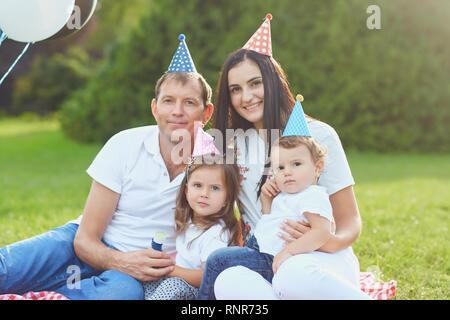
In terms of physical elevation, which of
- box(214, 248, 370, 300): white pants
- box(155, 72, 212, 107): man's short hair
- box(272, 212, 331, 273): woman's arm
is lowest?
box(214, 248, 370, 300): white pants

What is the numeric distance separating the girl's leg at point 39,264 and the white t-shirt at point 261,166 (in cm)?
96

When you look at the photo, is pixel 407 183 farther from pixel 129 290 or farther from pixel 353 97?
pixel 129 290

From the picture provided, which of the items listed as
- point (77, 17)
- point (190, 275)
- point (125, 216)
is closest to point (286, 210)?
point (190, 275)

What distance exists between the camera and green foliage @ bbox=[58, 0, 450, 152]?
10375 millimetres

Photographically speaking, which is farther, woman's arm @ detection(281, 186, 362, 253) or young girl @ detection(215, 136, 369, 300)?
woman's arm @ detection(281, 186, 362, 253)

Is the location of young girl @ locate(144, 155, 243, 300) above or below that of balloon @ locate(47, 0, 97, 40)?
→ below

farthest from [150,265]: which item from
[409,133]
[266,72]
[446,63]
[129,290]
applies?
[446,63]

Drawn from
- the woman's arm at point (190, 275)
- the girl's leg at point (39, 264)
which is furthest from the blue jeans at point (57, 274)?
the woman's arm at point (190, 275)

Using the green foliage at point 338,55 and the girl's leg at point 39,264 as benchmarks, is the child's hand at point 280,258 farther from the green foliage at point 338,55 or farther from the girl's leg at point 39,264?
the green foliage at point 338,55

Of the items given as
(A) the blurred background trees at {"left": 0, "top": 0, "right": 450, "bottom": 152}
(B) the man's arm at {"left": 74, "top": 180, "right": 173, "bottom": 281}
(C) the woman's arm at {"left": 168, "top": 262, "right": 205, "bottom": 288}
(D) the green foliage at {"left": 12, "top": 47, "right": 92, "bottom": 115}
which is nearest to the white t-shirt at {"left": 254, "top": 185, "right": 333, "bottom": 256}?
(C) the woman's arm at {"left": 168, "top": 262, "right": 205, "bottom": 288}

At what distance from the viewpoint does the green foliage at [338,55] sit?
10.4m

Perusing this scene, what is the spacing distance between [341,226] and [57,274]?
1.57 m

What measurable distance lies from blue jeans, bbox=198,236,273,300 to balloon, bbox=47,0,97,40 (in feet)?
5.23

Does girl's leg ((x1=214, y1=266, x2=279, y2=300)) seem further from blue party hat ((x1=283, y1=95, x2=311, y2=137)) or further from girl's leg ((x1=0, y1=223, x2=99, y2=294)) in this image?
girl's leg ((x1=0, y1=223, x2=99, y2=294))
